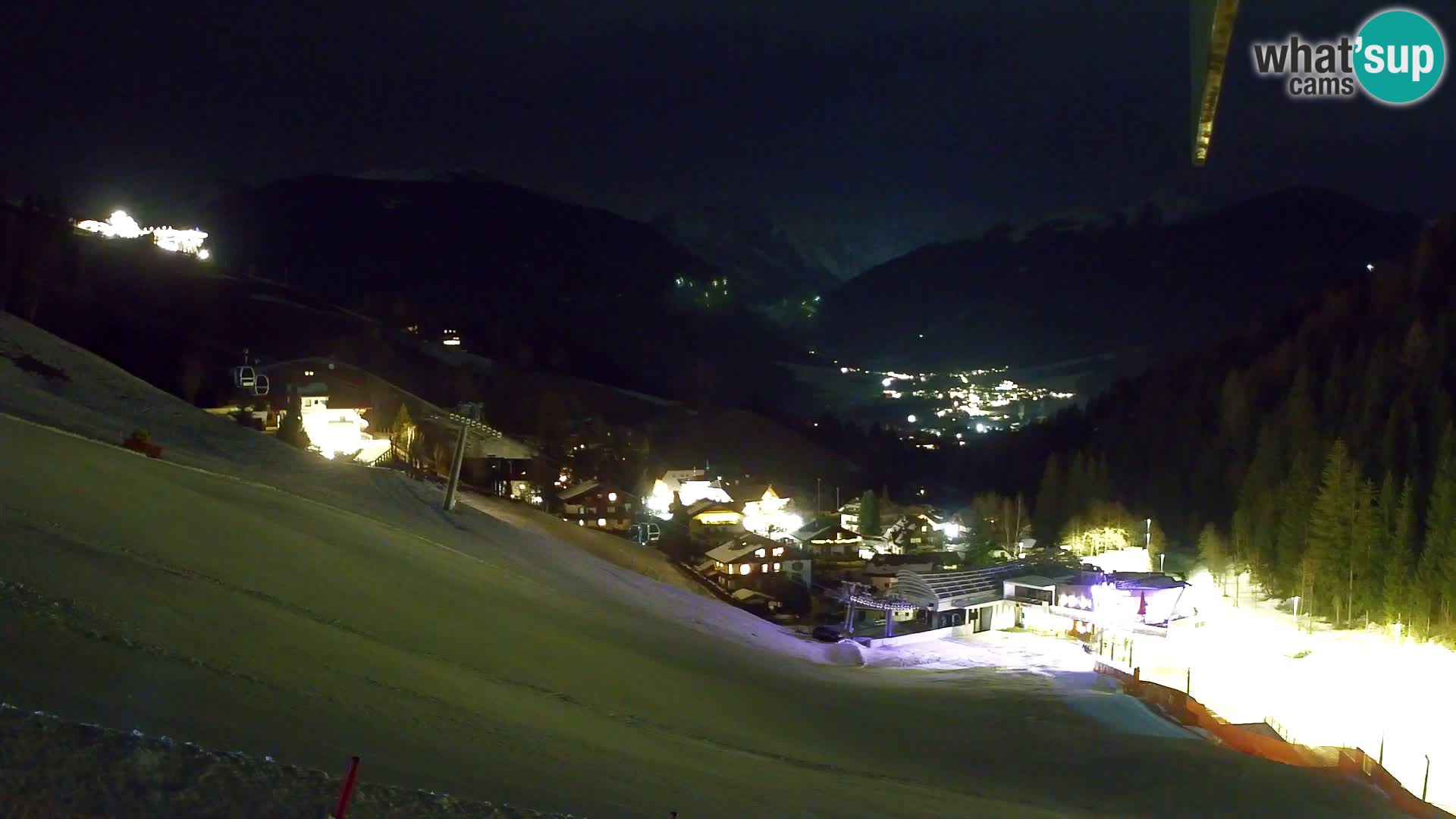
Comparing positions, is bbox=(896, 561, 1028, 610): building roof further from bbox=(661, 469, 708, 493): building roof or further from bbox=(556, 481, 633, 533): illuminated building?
bbox=(661, 469, 708, 493): building roof

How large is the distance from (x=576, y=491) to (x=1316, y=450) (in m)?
34.6

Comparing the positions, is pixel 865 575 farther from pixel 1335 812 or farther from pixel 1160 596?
Result: pixel 1335 812

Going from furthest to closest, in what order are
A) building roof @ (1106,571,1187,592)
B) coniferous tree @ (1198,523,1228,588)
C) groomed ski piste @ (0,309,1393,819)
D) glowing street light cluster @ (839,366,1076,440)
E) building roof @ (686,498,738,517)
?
glowing street light cluster @ (839,366,1076,440)
building roof @ (686,498,738,517)
coniferous tree @ (1198,523,1228,588)
building roof @ (1106,571,1187,592)
groomed ski piste @ (0,309,1393,819)

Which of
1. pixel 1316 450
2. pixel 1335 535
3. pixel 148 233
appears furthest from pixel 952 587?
pixel 148 233

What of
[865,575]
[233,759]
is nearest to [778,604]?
[865,575]

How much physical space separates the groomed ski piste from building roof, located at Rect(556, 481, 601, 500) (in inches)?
1041

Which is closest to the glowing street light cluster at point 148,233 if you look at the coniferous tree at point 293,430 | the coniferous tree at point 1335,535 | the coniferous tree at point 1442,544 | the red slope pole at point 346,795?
the coniferous tree at point 293,430

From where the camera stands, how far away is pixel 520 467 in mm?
53594

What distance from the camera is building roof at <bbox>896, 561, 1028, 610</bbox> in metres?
33.7

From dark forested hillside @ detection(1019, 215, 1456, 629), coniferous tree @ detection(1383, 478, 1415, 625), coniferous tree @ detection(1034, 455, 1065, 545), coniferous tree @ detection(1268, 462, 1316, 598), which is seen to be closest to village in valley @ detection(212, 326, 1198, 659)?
coniferous tree @ detection(1034, 455, 1065, 545)

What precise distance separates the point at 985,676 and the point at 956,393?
484 ft

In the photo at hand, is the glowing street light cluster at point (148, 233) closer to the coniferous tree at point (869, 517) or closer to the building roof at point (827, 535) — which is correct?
the building roof at point (827, 535)

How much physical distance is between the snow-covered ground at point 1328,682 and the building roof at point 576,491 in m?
27.0

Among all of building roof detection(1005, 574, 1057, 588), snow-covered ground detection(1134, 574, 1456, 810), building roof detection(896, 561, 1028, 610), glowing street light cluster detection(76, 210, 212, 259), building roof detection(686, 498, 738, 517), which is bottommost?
snow-covered ground detection(1134, 574, 1456, 810)
